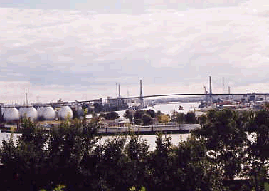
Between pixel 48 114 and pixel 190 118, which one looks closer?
pixel 190 118

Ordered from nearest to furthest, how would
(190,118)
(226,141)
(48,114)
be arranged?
(226,141)
(190,118)
(48,114)

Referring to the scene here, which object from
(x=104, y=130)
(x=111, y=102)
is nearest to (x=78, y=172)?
(x=104, y=130)

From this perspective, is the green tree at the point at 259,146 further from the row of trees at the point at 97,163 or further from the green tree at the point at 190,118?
the green tree at the point at 190,118

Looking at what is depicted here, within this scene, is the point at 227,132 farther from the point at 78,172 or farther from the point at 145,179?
the point at 78,172

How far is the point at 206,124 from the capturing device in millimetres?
9750

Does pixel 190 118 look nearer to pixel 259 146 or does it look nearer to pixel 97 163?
pixel 259 146

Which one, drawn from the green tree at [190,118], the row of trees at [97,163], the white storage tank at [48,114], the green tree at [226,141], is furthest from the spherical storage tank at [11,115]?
the row of trees at [97,163]

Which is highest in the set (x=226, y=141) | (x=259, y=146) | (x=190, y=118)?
(x=226, y=141)

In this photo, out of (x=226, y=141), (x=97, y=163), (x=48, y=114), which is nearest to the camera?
(x=97, y=163)

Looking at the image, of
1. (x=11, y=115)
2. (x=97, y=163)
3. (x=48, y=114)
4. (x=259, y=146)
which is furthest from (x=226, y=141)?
(x=11, y=115)

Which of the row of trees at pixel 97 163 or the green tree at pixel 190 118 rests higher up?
the row of trees at pixel 97 163

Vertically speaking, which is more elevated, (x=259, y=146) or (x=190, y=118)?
(x=259, y=146)

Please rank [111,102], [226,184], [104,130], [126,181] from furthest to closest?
[111,102]
[104,130]
[226,184]
[126,181]

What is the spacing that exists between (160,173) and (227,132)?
2169 millimetres
